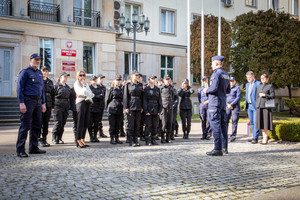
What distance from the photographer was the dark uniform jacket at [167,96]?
428 inches

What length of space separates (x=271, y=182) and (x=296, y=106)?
25296 millimetres

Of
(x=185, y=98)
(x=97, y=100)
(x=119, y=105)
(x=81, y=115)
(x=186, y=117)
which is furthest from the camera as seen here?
(x=185, y=98)

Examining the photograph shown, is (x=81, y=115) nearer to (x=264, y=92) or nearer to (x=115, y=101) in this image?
(x=115, y=101)

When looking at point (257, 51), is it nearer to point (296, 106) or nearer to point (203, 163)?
point (296, 106)

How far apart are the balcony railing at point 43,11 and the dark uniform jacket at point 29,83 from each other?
15623mm

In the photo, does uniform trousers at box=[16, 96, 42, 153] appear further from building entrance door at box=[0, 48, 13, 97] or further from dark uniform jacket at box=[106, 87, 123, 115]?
building entrance door at box=[0, 48, 13, 97]

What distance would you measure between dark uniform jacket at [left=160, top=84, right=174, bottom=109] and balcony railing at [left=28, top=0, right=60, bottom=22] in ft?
47.6

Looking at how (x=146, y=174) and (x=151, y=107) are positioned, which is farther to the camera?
(x=151, y=107)

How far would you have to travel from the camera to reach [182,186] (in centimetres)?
505

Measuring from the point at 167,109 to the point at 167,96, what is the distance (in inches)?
16.9

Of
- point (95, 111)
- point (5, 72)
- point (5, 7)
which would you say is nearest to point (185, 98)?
point (95, 111)

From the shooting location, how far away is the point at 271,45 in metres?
26.7

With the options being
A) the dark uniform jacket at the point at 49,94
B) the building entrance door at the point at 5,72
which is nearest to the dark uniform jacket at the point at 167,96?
the dark uniform jacket at the point at 49,94

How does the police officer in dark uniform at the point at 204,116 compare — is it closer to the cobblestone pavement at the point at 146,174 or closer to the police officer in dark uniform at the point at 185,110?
the police officer in dark uniform at the point at 185,110
